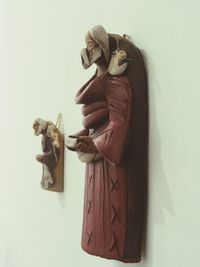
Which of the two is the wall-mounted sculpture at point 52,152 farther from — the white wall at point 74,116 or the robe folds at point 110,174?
the robe folds at point 110,174

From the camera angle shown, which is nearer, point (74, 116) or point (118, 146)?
point (118, 146)

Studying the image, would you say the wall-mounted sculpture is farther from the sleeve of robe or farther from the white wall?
the sleeve of robe

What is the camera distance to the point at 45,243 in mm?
944

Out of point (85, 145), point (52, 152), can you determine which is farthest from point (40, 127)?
point (85, 145)

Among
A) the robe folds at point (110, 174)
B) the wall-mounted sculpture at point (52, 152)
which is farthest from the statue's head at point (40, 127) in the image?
the robe folds at point (110, 174)

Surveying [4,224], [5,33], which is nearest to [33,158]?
[4,224]

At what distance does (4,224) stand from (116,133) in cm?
88

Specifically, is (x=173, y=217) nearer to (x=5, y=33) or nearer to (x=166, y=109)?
(x=166, y=109)

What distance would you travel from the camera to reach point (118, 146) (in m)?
0.53

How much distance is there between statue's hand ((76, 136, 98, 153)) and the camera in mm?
556

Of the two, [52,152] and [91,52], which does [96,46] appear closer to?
[91,52]

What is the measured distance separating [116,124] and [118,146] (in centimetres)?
3

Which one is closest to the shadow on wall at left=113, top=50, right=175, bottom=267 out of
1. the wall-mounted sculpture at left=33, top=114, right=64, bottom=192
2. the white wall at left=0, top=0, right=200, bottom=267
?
the white wall at left=0, top=0, right=200, bottom=267

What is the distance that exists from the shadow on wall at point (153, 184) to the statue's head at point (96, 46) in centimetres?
5
